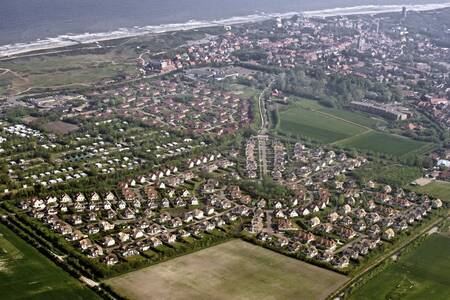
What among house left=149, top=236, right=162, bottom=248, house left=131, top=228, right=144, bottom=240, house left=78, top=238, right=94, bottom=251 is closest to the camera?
house left=78, top=238, right=94, bottom=251

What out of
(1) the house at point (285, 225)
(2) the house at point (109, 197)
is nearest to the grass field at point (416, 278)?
(1) the house at point (285, 225)

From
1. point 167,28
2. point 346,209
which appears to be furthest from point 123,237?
point 167,28

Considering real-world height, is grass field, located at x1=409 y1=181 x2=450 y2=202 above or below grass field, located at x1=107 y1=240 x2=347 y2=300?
below

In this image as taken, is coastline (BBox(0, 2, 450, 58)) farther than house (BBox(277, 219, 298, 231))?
Yes

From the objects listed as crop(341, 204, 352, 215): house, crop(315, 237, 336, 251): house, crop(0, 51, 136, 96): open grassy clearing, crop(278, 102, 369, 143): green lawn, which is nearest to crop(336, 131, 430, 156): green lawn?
crop(278, 102, 369, 143): green lawn

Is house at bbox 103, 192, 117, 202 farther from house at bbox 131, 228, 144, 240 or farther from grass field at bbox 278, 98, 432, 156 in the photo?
grass field at bbox 278, 98, 432, 156

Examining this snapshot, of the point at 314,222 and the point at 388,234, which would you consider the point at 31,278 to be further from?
the point at 388,234
